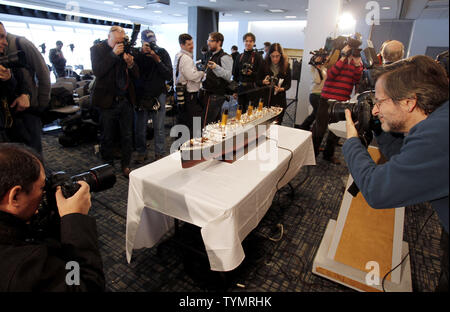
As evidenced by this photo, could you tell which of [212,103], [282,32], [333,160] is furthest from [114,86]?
[282,32]

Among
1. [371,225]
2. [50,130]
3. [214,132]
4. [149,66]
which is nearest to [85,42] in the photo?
[50,130]

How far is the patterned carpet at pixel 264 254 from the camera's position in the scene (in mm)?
1576

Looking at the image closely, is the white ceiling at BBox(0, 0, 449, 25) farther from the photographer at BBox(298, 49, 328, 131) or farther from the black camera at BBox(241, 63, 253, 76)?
the black camera at BBox(241, 63, 253, 76)

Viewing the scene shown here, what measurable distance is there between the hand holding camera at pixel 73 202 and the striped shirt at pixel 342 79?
2817 millimetres

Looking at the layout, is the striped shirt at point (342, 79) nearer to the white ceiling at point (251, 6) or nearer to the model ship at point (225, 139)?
the white ceiling at point (251, 6)

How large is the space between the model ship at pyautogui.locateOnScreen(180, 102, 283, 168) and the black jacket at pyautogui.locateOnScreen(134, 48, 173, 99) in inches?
47.9

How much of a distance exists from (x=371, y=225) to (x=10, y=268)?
189 centimetres

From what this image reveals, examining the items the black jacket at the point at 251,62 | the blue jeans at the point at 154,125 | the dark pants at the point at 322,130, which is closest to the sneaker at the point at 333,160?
the dark pants at the point at 322,130

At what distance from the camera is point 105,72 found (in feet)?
8.04

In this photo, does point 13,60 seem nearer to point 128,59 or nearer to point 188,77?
point 128,59

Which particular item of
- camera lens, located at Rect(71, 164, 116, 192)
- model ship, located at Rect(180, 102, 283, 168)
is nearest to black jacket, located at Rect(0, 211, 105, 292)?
camera lens, located at Rect(71, 164, 116, 192)

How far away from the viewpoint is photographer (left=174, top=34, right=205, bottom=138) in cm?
308

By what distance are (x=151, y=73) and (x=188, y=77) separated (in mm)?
477
